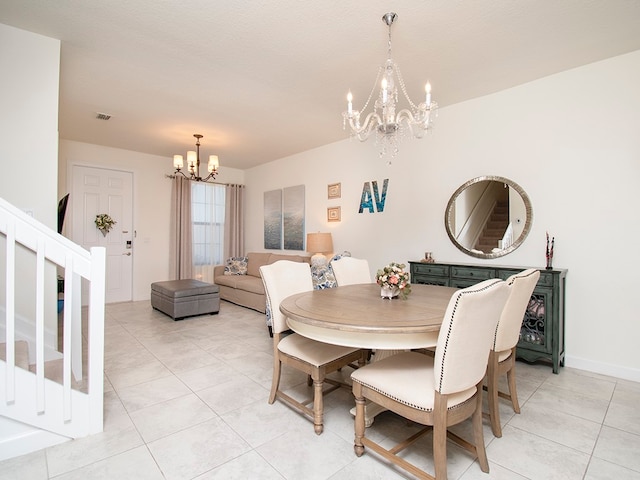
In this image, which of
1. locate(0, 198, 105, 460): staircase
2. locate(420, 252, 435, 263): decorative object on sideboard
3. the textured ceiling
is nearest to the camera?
locate(0, 198, 105, 460): staircase

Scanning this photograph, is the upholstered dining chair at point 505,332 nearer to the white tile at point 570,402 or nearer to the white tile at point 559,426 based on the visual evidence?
the white tile at point 559,426

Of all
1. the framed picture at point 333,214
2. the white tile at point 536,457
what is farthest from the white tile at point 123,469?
the framed picture at point 333,214

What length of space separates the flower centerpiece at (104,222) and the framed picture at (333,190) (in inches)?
145

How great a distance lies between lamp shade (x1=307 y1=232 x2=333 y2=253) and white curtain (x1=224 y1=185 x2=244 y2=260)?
2.49 meters

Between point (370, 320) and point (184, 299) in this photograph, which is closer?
point (370, 320)

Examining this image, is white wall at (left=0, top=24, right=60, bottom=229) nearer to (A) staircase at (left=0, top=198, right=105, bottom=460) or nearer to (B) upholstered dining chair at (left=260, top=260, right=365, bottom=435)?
(A) staircase at (left=0, top=198, right=105, bottom=460)

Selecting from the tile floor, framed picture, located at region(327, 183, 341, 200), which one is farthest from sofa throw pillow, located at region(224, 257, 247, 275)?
the tile floor

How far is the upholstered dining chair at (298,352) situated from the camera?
1942mm

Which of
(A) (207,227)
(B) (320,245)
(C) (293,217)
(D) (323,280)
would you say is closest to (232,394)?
(D) (323,280)

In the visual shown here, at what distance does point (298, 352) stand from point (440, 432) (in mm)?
966

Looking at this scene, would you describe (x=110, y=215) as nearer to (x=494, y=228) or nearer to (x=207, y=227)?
(x=207, y=227)

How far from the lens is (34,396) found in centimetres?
172

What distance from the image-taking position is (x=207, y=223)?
260 inches

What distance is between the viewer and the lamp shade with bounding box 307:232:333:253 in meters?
4.91
